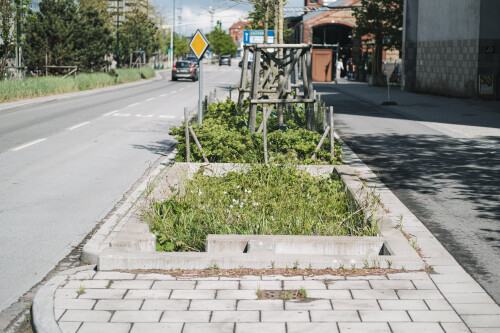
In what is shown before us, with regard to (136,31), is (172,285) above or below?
below

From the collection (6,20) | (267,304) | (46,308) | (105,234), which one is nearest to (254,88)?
(105,234)

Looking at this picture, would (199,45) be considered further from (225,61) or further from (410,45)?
(225,61)

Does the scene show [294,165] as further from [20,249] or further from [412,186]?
[20,249]

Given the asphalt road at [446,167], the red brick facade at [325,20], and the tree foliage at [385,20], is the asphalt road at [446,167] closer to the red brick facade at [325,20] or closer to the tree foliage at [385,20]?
the tree foliage at [385,20]

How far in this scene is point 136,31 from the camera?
57.2 metres

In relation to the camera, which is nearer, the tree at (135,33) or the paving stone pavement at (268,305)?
the paving stone pavement at (268,305)

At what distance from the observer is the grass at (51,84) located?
1037 inches

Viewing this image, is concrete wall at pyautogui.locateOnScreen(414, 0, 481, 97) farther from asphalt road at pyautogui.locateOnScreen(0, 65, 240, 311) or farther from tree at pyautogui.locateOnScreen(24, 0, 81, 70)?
tree at pyautogui.locateOnScreen(24, 0, 81, 70)

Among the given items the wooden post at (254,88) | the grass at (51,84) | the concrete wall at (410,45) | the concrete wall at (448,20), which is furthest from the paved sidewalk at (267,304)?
the concrete wall at (410,45)

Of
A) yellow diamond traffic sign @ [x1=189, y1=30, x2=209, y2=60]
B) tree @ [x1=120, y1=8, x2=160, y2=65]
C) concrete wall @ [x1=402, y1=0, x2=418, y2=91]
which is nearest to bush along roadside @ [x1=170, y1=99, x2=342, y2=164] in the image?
yellow diamond traffic sign @ [x1=189, y1=30, x2=209, y2=60]

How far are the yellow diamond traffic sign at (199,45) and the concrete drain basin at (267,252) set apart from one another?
8367 millimetres

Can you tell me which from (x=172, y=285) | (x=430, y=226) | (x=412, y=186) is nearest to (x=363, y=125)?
(x=412, y=186)

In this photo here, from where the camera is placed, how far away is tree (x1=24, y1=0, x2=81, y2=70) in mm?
34688

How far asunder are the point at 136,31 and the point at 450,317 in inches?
2181
